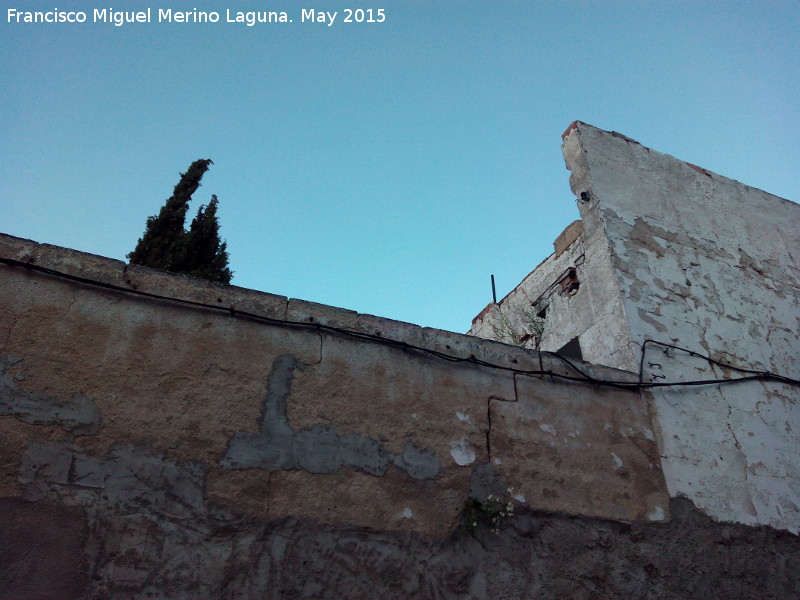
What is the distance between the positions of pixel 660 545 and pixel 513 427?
3.68 feet

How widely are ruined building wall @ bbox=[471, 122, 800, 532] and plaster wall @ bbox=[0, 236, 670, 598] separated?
1.76ft

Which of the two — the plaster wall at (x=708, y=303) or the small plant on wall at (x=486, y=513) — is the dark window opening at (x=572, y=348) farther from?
the small plant on wall at (x=486, y=513)

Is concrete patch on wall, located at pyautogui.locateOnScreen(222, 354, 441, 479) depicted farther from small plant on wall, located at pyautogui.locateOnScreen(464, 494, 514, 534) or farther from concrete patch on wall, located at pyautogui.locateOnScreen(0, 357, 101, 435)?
concrete patch on wall, located at pyautogui.locateOnScreen(0, 357, 101, 435)

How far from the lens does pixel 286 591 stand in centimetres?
297

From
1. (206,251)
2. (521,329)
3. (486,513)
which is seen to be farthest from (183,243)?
(486,513)

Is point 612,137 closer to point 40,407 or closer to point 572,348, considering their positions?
point 572,348

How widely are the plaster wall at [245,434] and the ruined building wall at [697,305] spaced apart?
537mm

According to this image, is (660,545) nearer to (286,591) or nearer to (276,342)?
(286,591)

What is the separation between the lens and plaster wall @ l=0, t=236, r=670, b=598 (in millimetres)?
2871

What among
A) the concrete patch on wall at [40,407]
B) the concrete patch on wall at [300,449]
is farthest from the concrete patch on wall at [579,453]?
the concrete patch on wall at [40,407]

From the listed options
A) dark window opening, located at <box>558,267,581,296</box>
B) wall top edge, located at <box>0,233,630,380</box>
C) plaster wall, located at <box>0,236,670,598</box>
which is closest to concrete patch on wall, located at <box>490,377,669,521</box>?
plaster wall, located at <box>0,236,670,598</box>

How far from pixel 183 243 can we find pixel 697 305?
5.54m

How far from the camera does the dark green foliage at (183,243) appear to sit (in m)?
7.28

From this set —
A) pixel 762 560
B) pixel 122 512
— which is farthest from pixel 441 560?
pixel 762 560
